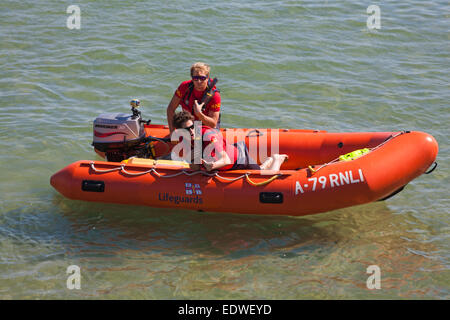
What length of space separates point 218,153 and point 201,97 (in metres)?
0.71

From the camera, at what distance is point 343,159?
5297mm

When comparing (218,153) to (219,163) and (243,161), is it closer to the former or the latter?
(219,163)

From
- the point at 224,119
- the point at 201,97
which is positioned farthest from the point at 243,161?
the point at 224,119

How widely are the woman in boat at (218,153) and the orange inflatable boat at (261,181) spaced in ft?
0.42

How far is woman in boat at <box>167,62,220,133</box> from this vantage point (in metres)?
5.20

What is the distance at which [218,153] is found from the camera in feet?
16.4

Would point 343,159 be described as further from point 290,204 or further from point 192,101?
point 192,101

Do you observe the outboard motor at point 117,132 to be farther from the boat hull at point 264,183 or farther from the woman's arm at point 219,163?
the woman's arm at point 219,163

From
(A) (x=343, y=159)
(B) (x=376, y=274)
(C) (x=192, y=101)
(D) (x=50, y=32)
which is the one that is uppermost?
(D) (x=50, y=32)

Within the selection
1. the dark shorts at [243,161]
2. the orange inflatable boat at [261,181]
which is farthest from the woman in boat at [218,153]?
the orange inflatable boat at [261,181]

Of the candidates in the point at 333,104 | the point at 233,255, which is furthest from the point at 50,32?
the point at 233,255

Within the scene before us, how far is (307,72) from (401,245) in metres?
3.99

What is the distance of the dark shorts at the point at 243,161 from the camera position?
531 cm

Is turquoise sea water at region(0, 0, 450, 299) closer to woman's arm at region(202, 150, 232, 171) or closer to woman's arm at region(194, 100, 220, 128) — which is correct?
woman's arm at region(202, 150, 232, 171)
